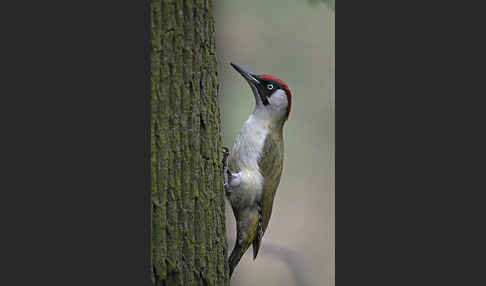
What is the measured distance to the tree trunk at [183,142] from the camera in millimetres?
2676

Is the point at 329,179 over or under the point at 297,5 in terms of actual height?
under

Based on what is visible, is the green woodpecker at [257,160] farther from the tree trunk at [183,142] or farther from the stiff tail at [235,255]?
the tree trunk at [183,142]

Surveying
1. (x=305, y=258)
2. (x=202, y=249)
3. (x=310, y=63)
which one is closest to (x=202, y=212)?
(x=202, y=249)

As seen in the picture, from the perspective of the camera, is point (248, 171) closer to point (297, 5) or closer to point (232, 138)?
point (232, 138)

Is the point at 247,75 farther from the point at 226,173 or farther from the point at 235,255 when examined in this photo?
the point at 235,255

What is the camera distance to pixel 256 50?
3.39 metres

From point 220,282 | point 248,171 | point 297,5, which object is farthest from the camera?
point 297,5

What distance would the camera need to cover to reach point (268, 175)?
3281 mm

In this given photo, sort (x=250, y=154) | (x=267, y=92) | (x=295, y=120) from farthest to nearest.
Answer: (x=295, y=120) → (x=267, y=92) → (x=250, y=154)

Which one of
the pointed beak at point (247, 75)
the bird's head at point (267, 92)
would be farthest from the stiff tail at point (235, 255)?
the pointed beak at point (247, 75)

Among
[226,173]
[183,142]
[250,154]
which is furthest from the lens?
[250,154]

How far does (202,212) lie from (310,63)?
139 cm

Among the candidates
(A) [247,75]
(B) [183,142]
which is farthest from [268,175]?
(B) [183,142]

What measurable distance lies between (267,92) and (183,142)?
2.79 feet
